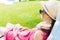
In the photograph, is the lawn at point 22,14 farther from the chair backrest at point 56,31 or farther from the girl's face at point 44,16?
the chair backrest at point 56,31

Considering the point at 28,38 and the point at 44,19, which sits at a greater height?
the point at 44,19

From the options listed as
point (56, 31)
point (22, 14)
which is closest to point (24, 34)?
point (22, 14)

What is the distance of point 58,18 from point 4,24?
0.58 m

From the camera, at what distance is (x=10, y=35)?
1.97 meters

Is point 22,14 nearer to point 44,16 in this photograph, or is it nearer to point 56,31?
point 44,16

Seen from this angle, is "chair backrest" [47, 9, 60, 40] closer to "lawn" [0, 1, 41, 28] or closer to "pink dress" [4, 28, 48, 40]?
"pink dress" [4, 28, 48, 40]

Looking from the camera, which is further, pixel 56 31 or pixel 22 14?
pixel 22 14

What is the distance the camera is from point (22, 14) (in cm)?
196

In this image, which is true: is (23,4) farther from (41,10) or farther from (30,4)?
(41,10)

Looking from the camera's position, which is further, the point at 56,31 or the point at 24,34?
the point at 24,34

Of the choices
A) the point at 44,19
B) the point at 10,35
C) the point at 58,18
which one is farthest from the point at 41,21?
the point at 10,35

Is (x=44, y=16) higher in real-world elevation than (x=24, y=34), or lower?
higher

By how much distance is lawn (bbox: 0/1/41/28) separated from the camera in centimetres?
192

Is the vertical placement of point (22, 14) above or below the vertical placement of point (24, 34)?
above
